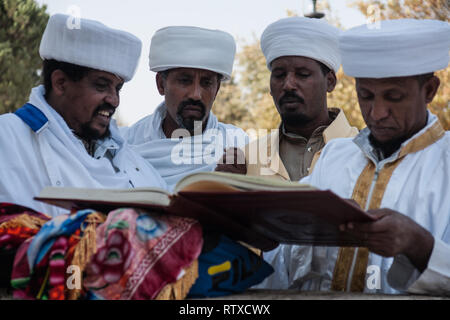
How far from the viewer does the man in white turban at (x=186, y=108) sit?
5793 mm

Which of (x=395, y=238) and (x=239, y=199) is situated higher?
(x=239, y=199)

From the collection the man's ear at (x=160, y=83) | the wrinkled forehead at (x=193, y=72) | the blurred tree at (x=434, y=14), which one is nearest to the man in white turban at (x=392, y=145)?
the wrinkled forehead at (x=193, y=72)

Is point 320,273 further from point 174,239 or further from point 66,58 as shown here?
point 66,58

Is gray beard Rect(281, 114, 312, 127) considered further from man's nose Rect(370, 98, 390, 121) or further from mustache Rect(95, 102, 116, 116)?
man's nose Rect(370, 98, 390, 121)

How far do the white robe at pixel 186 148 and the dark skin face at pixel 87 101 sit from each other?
49.5 inches

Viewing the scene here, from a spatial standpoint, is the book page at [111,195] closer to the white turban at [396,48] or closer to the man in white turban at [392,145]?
the man in white turban at [392,145]

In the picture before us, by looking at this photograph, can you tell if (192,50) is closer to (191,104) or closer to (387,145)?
(191,104)

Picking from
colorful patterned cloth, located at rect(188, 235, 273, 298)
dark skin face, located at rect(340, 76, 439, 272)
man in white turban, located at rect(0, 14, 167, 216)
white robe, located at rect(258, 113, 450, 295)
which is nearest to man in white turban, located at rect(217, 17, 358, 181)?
man in white turban, located at rect(0, 14, 167, 216)

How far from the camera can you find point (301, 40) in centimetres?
534

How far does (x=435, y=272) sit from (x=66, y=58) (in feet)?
9.23

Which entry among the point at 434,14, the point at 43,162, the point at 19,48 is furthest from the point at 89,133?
the point at 19,48

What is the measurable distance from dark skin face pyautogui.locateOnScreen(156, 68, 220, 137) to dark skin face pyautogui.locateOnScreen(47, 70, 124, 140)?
134cm
